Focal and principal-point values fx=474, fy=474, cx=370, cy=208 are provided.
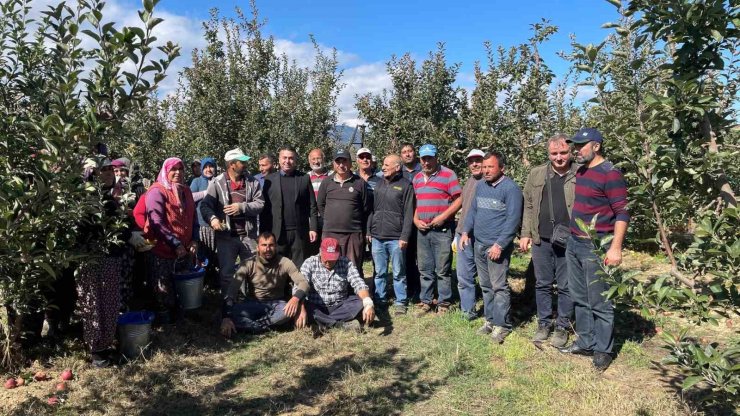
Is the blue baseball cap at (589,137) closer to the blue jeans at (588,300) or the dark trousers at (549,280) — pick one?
the blue jeans at (588,300)

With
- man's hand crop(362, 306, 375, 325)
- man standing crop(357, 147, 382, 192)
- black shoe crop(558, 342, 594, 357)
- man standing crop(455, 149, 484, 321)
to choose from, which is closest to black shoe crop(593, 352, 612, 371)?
black shoe crop(558, 342, 594, 357)

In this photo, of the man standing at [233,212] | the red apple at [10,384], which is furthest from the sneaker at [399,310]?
the red apple at [10,384]

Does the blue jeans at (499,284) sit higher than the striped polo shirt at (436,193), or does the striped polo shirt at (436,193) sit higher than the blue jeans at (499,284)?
the striped polo shirt at (436,193)

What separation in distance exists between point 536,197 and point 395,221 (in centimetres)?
194

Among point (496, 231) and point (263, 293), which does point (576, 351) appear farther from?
point (263, 293)

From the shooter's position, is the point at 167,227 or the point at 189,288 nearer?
the point at 167,227

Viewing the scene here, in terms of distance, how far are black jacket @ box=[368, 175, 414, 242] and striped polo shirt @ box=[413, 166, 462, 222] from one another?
0.59 ft

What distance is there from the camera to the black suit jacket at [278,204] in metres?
6.51

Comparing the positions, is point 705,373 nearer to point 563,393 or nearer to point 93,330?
point 563,393

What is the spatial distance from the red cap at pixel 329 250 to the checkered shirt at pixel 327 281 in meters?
0.26

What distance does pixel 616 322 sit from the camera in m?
6.05

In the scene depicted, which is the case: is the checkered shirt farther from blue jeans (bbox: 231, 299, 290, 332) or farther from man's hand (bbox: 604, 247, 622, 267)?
man's hand (bbox: 604, 247, 622, 267)

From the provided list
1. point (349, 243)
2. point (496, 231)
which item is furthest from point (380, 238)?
point (496, 231)

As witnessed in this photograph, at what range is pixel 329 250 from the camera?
5.93 m
